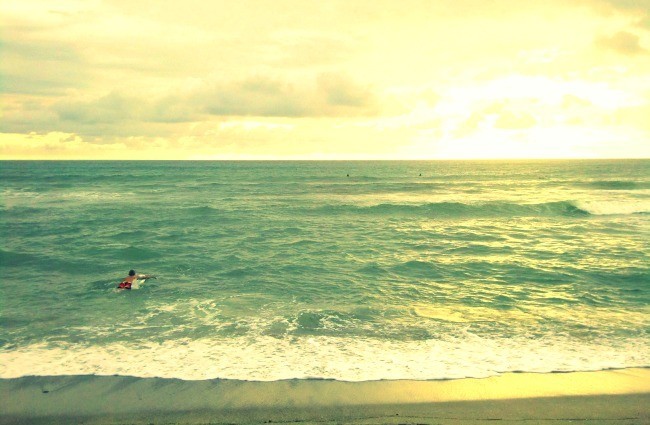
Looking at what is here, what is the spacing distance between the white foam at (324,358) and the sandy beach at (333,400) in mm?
354

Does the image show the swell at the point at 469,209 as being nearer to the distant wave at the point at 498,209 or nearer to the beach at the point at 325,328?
the distant wave at the point at 498,209

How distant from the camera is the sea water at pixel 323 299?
10.2 meters

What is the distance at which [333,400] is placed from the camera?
27.6 feet

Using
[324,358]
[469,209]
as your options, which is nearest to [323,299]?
[324,358]

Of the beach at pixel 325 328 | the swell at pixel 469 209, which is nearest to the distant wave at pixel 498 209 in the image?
the swell at pixel 469 209

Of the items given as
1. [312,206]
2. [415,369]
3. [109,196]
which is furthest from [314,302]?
[109,196]

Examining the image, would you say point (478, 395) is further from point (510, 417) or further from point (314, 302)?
point (314, 302)

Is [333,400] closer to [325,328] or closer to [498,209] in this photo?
[325,328]

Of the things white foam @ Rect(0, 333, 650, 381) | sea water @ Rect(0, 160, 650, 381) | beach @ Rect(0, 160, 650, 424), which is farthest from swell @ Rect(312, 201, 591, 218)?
white foam @ Rect(0, 333, 650, 381)

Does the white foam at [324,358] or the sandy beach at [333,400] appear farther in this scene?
the white foam at [324,358]

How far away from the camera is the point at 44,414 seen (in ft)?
26.5

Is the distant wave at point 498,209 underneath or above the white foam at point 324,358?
above

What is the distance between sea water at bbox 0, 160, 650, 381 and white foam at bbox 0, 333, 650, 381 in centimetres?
5

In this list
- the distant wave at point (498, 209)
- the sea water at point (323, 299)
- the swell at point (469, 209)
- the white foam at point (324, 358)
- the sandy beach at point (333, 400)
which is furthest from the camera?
the distant wave at point (498, 209)
